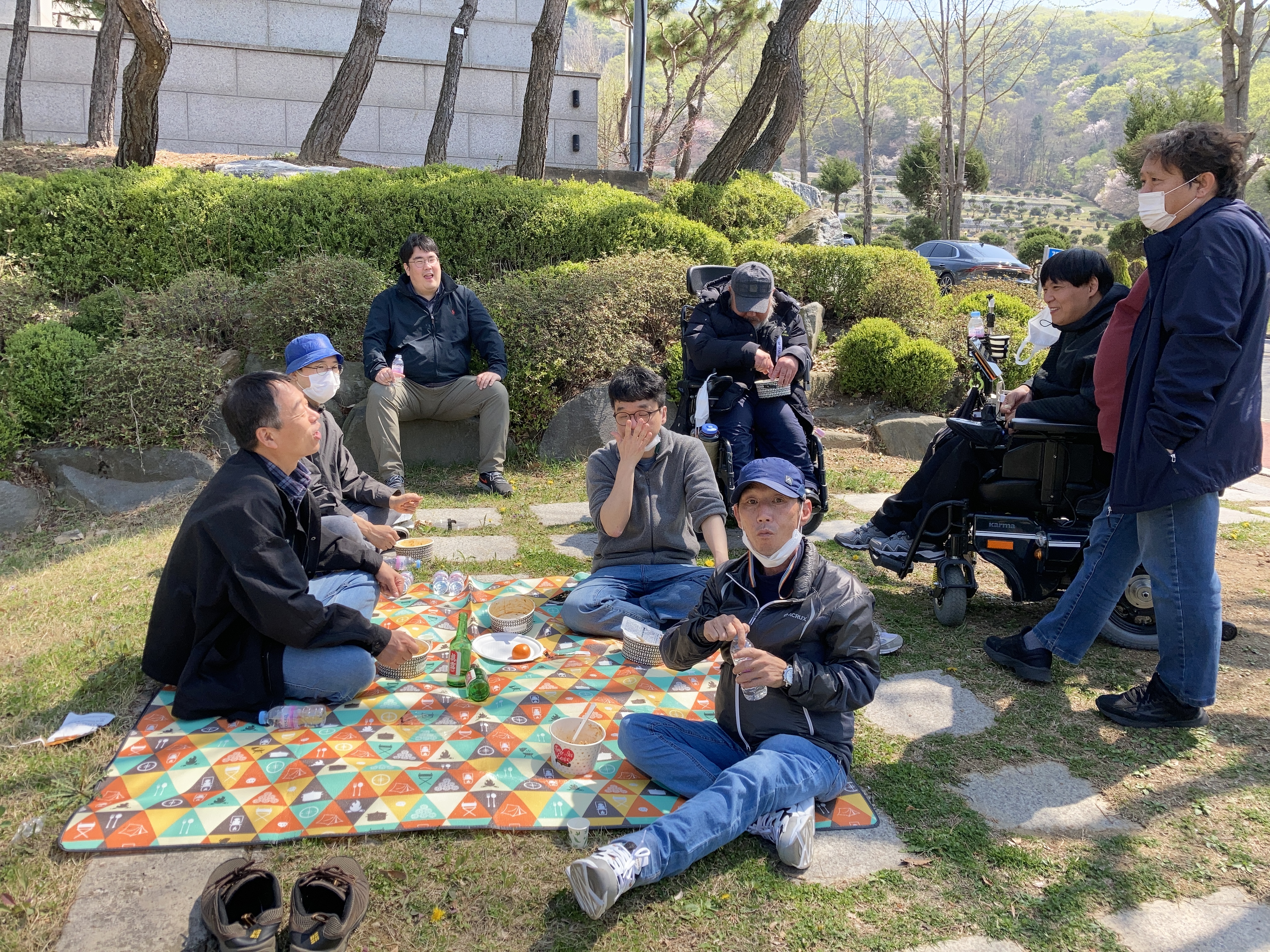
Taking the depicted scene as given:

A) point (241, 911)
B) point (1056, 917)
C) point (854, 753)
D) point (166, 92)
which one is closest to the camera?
point (241, 911)

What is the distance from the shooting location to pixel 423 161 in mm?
16719

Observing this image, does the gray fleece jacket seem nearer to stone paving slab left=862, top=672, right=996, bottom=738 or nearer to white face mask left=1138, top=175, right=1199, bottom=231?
stone paving slab left=862, top=672, right=996, bottom=738

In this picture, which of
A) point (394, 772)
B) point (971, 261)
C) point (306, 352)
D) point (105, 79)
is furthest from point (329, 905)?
point (971, 261)

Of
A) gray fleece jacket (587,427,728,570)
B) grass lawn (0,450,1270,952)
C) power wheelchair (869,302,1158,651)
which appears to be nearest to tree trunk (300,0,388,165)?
grass lawn (0,450,1270,952)

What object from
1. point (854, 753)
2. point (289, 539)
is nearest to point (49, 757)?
point (289, 539)

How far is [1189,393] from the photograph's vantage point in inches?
120

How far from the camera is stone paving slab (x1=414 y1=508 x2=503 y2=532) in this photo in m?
5.67

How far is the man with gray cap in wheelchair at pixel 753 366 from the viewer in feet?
17.7

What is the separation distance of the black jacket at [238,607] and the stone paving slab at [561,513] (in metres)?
2.60

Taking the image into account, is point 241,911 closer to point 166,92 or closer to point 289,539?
point 289,539

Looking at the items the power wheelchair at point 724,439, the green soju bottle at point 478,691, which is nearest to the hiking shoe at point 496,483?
the power wheelchair at point 724,439

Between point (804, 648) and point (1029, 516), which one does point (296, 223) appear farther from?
point (804, 648)

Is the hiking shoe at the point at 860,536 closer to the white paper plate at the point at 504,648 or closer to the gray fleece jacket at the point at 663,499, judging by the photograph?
the gray fleece jacket at the point at 663,499

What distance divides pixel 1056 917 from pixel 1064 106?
303 ft
